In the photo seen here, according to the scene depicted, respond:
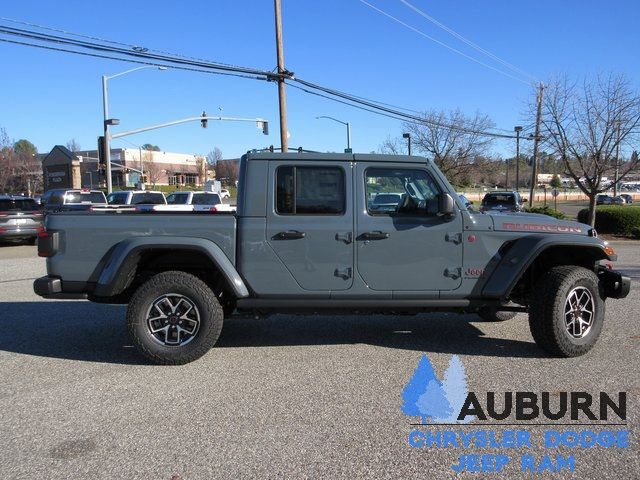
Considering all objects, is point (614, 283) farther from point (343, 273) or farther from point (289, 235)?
point (289, 235)

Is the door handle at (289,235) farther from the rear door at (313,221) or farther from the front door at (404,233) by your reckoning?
the front door at (404,233)

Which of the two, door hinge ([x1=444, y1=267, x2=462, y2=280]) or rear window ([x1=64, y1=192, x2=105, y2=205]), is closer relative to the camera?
door hinge ([x1=444, y1=267, x2=462, y2=280])

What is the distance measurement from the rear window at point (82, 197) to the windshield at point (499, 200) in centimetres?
1538

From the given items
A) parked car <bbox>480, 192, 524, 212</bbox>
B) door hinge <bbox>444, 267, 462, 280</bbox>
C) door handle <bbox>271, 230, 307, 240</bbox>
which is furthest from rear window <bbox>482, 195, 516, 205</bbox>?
door handle <bbox>271, 230, 307, 240</bbox>

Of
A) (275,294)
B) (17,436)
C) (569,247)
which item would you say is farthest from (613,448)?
(17,436)

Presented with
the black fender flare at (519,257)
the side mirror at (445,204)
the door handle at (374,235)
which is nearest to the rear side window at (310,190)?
the door handle at (374,235)

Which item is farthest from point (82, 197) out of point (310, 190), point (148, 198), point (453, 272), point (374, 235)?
point (453, 272)

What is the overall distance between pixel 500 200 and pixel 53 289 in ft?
64.2

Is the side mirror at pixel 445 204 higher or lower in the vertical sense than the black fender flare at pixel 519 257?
higher

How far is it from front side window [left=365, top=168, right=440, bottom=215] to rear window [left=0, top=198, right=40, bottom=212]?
1518 cm

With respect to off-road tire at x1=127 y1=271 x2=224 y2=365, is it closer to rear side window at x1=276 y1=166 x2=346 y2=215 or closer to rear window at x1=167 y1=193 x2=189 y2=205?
rear side window at x1=276 y1=166 x2=346 y2=215

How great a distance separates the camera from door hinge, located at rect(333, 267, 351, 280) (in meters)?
5.01

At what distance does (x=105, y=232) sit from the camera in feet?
16.2

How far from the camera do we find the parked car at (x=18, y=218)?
16297 mm
